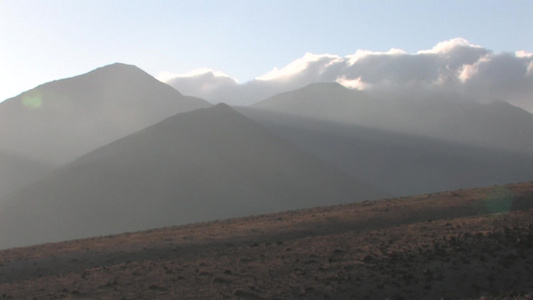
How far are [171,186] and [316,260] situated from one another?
13410 centimetres

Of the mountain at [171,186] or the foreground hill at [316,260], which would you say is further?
the mountain at [171,186]

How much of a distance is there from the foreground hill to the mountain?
98230 millimetres

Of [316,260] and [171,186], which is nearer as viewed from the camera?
[316,260]

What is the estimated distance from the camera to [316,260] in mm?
32031

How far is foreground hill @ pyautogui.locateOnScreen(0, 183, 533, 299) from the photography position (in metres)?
27.0

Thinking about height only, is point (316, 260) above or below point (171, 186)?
below

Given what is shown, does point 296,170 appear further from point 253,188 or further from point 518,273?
point 518,273

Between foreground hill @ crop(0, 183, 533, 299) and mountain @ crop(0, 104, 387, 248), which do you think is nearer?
foreground hill @ crop(0, 183, 533, 299)

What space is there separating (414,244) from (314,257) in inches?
239

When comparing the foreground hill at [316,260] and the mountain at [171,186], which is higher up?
the mountain at [171,186]

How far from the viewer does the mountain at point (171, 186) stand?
14650 cm

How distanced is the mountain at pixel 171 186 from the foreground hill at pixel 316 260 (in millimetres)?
98230

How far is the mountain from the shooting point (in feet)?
481

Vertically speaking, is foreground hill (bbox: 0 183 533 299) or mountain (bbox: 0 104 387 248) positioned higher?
mountain (bbox: 0 104 387 248)
